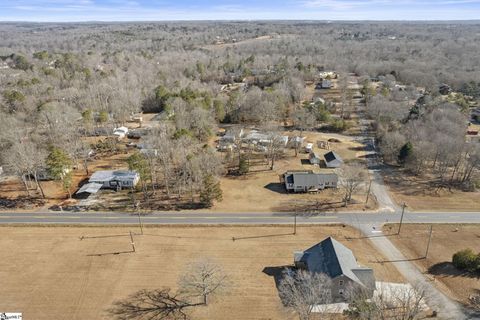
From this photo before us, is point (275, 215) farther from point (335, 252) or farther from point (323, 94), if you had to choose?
point (323, 94)

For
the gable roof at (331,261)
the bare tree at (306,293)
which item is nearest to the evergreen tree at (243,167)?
the gable roof at (331,261)

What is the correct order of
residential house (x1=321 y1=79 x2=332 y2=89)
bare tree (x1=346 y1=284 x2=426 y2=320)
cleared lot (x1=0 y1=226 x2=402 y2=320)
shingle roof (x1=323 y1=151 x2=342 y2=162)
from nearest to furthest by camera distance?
bare tree (x1=346 y1=284 x2=426 y2=320), cleared lot (x1=0 y1=226 x2=402 y2=320), shingle roof (x1=323 y1=151 x2=342 y2=162), residential house (x1=321 y1=79 x2=332 y2=89)

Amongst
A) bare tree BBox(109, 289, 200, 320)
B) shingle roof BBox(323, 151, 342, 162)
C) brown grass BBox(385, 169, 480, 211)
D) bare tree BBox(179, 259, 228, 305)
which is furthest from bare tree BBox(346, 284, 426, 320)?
shingle roof BBox(323, 151, 342, 162)

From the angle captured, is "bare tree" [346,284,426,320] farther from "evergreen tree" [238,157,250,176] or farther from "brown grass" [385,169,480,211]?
"evergreen tree" [238,157,250,176]

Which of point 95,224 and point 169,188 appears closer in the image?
point 95,224

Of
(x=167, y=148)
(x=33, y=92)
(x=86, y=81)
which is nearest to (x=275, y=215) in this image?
(x=167, y=148)

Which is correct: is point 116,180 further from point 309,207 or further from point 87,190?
point 309,207
